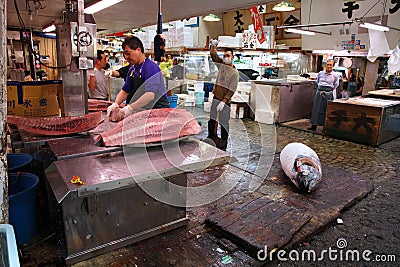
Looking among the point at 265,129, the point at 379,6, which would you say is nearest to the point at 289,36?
the point at 379,6

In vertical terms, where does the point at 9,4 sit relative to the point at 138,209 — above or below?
above

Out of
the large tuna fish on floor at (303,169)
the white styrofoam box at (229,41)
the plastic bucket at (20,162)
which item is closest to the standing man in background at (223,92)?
the large tuna fish on floor at (303,169)

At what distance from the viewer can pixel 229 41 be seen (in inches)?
370

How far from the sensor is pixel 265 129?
24.9 ft

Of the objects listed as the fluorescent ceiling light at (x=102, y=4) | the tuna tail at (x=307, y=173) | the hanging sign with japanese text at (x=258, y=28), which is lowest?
the tuna tail at (x=307, y=173)

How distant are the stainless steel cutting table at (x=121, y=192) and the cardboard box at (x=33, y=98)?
1.19 metres

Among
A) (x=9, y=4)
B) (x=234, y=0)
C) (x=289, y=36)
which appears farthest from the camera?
(x=289, y=36)

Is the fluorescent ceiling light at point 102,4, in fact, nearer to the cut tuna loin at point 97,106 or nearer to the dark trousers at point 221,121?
the cut tuna loin at point 97,106

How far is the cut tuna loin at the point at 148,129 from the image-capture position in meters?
2.38

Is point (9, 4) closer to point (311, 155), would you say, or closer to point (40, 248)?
point (40, 248)

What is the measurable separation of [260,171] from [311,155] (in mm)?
840

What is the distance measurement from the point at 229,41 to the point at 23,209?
8.10 metres

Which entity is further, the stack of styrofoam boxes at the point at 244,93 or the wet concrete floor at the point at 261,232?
the stack of styrofoam boxes at the point at 244,93

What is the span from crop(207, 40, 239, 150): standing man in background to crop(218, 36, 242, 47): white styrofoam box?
4.01 meters
